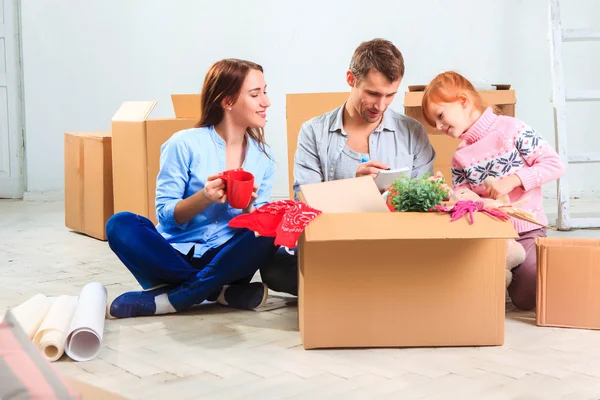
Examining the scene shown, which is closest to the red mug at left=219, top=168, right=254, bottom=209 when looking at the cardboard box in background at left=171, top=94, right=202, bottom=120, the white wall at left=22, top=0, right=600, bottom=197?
the cardboard box in background at left=171, top=94, right=202, bottom=120

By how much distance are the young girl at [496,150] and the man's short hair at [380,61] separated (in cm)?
12

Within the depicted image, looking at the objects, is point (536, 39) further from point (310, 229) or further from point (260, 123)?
point (310, 229)

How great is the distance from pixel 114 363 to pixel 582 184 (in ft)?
12.7

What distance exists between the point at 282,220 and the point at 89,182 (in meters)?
2.16

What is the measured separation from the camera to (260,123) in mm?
2395

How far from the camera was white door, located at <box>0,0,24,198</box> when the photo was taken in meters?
5.32

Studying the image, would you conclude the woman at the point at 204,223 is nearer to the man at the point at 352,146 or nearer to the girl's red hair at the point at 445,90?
the man at the point at 352,146

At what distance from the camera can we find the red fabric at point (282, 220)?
1.87 m

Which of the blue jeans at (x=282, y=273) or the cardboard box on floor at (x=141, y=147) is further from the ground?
the cardboard box on floor at (x=141, y=147)

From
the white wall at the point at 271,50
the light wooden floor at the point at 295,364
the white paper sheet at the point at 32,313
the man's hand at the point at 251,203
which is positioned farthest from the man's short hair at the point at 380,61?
the white wall at the point at 271,50

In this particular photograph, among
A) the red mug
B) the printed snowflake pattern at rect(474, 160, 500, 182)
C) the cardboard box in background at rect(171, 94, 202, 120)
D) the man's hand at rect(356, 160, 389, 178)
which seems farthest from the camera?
the cardboard box in background at rect(171, 94, 202, 120)

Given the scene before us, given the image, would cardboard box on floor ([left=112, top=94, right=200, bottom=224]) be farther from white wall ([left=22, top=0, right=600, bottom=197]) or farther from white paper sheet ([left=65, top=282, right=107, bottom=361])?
white wall ([left=22, top=0, right=600, bottom=197])

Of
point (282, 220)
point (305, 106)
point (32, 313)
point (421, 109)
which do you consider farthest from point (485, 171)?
point (32, 313)

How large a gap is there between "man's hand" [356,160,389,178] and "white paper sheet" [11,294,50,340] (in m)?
0.98
